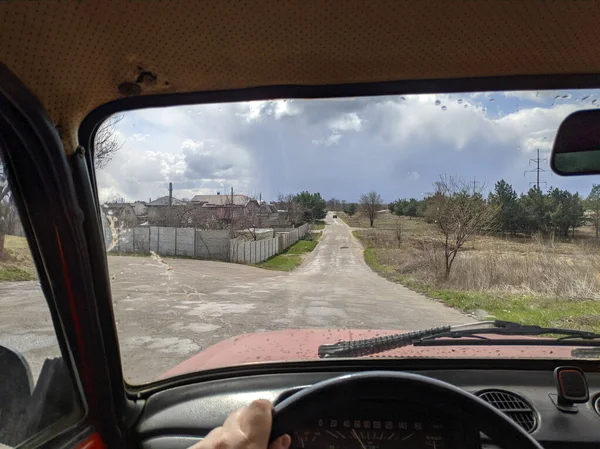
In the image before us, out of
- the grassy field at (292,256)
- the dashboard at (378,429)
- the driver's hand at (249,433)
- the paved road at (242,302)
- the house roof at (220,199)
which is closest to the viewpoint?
the driver's hand at (249,433)

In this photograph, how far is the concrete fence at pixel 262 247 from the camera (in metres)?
2.94

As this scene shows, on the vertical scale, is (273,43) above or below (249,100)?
above

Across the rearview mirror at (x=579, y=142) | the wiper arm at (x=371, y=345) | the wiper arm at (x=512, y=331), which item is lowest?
the wiper arm at (x=371, y=345)

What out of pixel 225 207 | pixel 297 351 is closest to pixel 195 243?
pixel 225 207

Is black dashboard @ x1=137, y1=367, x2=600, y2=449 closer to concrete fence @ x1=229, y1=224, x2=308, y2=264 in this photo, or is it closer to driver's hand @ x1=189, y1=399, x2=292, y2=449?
driver's hand @ x1=189, y1=399, x2=292, y2=449

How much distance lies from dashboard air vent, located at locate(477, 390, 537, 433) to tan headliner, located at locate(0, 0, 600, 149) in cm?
145

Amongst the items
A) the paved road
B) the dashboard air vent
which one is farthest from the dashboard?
the paved road

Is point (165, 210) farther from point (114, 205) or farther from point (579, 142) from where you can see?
point (579, 142)

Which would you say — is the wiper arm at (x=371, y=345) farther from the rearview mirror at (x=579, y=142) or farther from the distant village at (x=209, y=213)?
the rearview mirror at (x=579, y=142)

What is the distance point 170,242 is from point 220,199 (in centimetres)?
38

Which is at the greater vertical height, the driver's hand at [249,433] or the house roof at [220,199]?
the house roof at [220,199]

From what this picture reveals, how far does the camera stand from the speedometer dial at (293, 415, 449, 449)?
149 centimetres

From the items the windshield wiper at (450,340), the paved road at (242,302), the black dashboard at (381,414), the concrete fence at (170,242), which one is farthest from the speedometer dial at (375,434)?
the concrete fence at (170,242)

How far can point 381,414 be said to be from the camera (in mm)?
1527
